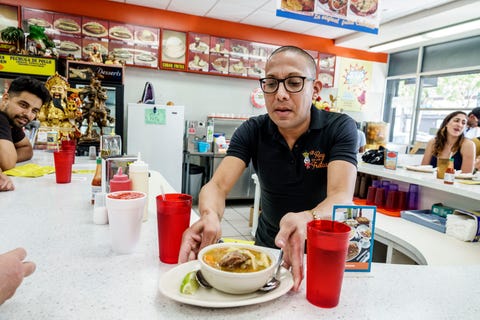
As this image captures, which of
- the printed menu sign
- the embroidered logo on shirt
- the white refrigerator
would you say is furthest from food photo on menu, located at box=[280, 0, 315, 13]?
the printed menu sign

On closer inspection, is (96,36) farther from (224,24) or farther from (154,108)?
(224,24)

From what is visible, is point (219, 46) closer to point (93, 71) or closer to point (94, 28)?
point (94, 28)

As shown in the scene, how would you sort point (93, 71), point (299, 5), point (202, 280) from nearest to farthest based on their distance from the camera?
point (202, 280)
point (299, 5)
point (93, 71)

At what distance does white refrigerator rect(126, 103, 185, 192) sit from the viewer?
4965mm

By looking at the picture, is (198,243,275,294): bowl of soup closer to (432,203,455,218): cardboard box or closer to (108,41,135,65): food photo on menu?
(432,203,455,218): cardboard box

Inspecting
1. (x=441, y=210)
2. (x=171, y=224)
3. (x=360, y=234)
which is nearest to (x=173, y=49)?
(x=441, y=210)

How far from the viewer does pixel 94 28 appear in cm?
504

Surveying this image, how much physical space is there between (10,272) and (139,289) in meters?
0.28

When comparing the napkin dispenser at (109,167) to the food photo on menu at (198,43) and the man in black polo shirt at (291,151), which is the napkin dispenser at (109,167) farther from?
the food photo on menu at (198,43)

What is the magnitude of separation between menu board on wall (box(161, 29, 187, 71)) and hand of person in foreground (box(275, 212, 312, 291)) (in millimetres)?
5226

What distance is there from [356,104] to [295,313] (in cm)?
723

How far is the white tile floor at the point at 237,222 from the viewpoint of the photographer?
4156 millimetres

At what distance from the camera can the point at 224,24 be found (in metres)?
5.86

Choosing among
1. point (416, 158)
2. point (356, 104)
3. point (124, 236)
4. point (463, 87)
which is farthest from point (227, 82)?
point (124, 236)
